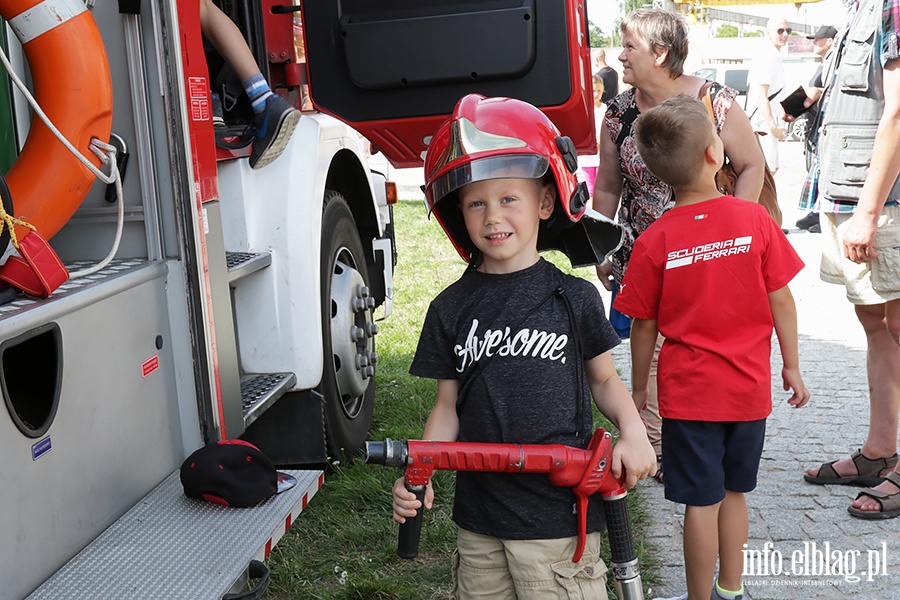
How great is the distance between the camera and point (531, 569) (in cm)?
221

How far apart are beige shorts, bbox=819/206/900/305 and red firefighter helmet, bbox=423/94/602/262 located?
75.6 inches

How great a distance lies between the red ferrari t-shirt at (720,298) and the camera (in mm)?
2898

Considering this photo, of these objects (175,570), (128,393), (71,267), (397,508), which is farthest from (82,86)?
(397,508)

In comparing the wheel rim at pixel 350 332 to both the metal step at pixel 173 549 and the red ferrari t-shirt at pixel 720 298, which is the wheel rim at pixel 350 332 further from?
the red ferrari t-shirt at pixel 720 298

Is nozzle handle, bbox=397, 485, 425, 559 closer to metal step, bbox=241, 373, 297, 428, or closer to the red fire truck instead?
the red fire truck

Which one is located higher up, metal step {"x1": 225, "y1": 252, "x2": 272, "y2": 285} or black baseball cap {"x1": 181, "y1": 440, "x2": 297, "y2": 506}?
metal step {"x1": 225, "y1": 252, "x2": 272, "y2": 285}

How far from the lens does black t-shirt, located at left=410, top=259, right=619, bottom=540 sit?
2223mm

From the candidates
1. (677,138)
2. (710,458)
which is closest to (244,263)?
(677,138)

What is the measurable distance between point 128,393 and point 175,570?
1.69 ft

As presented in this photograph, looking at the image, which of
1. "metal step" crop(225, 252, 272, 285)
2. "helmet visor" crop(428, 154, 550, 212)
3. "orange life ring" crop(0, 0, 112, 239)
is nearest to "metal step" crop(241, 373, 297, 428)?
"metal step" crop(225, 252, 272, 285)

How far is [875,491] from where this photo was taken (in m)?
3.80

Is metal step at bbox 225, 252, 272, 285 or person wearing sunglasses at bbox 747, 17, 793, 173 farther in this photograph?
person wearing sunglasses at bbox 747, 17, 793, 173

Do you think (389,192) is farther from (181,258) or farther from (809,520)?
(809,520)

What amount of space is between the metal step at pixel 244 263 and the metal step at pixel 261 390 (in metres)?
0.35
